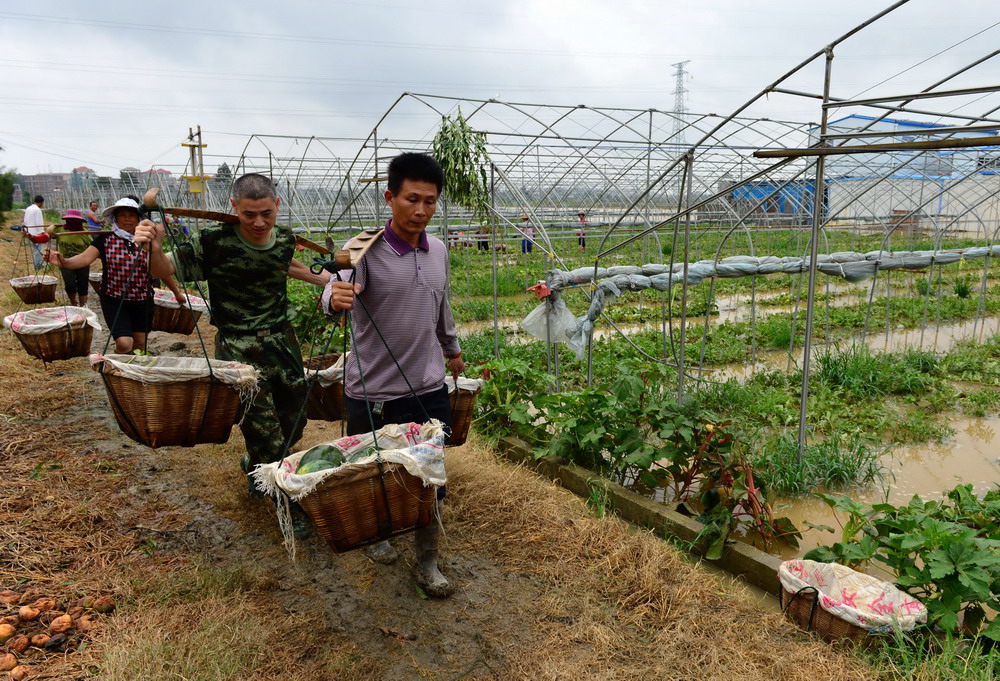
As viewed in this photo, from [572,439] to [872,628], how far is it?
77.4 inches

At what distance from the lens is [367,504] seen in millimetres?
2104


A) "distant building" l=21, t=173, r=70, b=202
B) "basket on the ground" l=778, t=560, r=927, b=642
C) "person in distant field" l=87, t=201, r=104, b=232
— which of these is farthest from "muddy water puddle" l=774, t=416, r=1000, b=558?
"distant building" l=21, t=173, r=70, b=202

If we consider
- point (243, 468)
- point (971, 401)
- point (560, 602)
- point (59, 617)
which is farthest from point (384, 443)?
point (971, 401)

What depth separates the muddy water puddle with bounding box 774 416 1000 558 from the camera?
3904 mm

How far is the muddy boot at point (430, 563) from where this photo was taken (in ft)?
9.07

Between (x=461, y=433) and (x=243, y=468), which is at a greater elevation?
(x=461, y=433)

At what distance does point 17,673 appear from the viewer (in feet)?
7.18

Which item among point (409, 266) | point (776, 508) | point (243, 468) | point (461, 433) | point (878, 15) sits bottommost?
point (776, 508)

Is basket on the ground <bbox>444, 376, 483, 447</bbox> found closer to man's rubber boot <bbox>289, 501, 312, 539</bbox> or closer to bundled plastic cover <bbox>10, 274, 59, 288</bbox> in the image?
man's rubber boot <bbox>289, 501, 312, 539</bbox>

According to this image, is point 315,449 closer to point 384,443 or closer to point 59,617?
point 384,443

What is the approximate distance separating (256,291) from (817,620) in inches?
109

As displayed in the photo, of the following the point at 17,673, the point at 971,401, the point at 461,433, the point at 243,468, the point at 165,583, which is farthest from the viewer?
the point at 971,401

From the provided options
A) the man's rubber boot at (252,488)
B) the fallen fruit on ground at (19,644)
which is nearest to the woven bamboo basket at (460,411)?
the man's rubber boot at (252,488)

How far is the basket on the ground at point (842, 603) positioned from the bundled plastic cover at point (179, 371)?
7.73 ft
